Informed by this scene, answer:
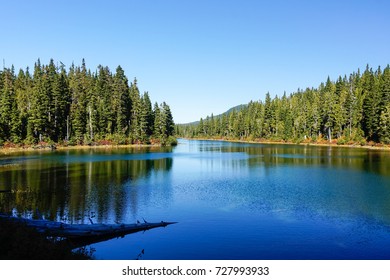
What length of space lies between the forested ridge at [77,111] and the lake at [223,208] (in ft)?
155

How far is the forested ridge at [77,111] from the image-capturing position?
3676 inches

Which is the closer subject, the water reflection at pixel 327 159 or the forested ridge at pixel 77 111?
the water reflection at pixel 327 159

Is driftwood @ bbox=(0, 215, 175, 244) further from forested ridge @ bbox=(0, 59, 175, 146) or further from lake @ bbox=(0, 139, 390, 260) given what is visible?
forested ridge @ bbox=(0, 59, 175, 146)

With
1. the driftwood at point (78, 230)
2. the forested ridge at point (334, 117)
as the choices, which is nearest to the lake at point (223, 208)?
the driftwood at point (78, 230)

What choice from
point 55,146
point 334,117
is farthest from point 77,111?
point 334,117

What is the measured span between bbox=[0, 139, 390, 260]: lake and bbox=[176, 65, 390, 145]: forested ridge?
6198 centimetres

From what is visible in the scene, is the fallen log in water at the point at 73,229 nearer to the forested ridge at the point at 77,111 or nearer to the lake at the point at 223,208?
the lake at the point at 223,208

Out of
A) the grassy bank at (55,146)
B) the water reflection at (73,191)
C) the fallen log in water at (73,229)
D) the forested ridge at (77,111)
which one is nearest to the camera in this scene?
the fallen log in water at (73,229)

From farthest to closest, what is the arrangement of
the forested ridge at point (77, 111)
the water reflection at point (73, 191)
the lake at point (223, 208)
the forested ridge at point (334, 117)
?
the forested ridge at point (334, 117), the forested ridge at point (77, 111), the water reflection at point (73, 191), the lake at point (223, 208)

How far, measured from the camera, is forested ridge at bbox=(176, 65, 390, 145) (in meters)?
103

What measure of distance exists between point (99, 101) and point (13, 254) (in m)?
105

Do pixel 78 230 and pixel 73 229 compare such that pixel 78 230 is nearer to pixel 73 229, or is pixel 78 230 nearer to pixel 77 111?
pixel 73 229

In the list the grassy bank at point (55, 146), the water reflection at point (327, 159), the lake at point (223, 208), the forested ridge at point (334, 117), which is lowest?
the lake at point (223, 208)

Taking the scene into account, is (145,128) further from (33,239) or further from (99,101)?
(33,239)
